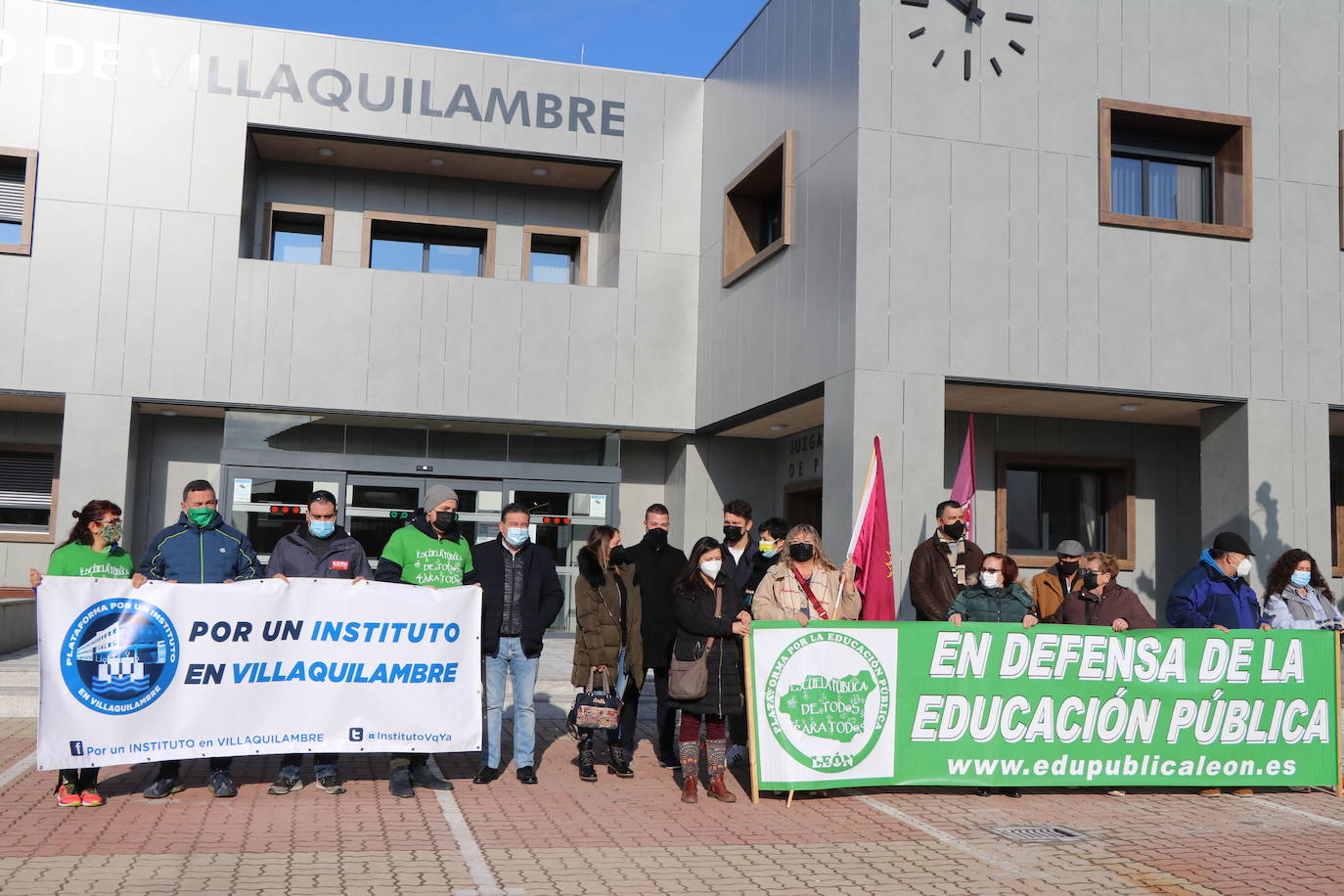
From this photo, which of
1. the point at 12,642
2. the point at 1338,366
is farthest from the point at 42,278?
the point at 1338,366

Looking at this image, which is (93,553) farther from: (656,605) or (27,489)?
(27,489)

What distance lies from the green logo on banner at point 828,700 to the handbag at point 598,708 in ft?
4.11

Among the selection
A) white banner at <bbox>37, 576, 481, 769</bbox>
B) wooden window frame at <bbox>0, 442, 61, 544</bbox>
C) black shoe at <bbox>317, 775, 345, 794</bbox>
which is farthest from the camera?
wooden window frame at <bbox>0, 442, 61, 544</bbox>

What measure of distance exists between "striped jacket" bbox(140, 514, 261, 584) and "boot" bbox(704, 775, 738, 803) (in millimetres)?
3381

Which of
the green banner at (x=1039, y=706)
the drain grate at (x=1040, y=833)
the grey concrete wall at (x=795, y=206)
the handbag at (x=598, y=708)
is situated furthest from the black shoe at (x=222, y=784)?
the grey concrete wall at (x=795, y=206)

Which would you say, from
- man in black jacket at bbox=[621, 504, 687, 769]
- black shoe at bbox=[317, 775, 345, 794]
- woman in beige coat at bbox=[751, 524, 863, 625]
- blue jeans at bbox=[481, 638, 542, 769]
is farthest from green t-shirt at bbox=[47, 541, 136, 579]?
woman in beige coat at bbox=[751, 524, 863, 625]

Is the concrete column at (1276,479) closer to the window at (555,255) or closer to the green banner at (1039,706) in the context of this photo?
the green banner at (1039,706)

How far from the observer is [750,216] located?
16.0 meters

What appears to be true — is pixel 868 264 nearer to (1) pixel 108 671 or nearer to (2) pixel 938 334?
(2) pixel 938 334

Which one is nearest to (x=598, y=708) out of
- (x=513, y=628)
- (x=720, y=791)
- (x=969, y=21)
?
(x=513, y=628)

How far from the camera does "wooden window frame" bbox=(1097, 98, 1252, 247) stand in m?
12.8

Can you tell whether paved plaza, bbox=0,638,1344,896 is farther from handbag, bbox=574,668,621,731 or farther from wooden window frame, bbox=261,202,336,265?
wooden window frame, bbox=261,202,336,265

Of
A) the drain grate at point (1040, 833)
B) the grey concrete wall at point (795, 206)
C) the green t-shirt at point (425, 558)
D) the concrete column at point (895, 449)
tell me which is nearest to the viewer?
the drain grate at point (1040, 833)

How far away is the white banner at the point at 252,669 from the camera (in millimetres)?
7266
